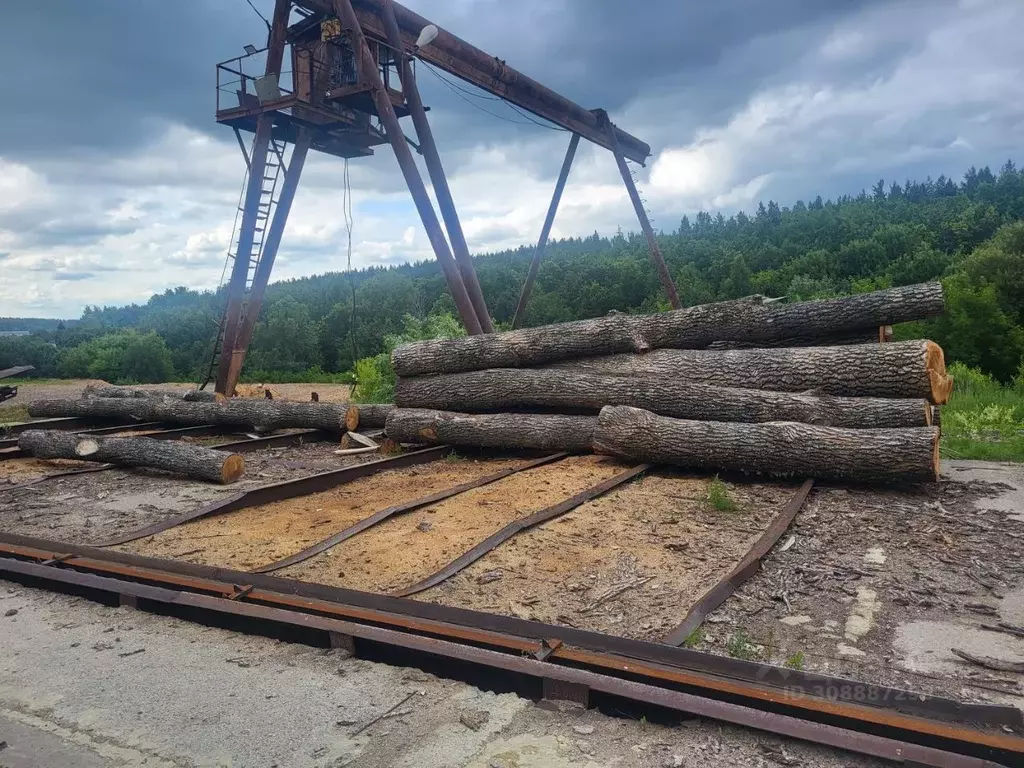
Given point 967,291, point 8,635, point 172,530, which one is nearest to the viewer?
point 8,635

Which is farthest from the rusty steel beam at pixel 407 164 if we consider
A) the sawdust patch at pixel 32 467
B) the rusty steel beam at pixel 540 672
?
the rusty steel beam at pixel 540 672

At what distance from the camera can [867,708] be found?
8.64 feet

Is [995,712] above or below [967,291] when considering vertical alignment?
below

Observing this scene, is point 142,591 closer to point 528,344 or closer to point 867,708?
point 867,708

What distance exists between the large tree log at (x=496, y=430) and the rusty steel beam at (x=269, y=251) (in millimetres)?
4444

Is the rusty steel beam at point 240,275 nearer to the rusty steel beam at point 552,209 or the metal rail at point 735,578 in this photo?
the rusty steel beam at point 552,209

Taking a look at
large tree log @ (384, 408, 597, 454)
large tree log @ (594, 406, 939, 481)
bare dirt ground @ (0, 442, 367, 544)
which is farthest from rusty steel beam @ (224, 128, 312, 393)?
large tree log @ (594, 406, 939, 481)

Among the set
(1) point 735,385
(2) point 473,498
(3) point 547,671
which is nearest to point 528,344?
(1) point 735,385

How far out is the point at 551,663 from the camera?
122 inches

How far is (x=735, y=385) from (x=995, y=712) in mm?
5590

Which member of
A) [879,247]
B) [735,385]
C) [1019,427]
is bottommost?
[1019,427]

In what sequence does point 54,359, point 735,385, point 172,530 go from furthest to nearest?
point 54,359, point 735,385, point 172,530

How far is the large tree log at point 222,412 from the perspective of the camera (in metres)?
10.9

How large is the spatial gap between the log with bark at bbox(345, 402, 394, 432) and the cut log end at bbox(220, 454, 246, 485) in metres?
2.64
